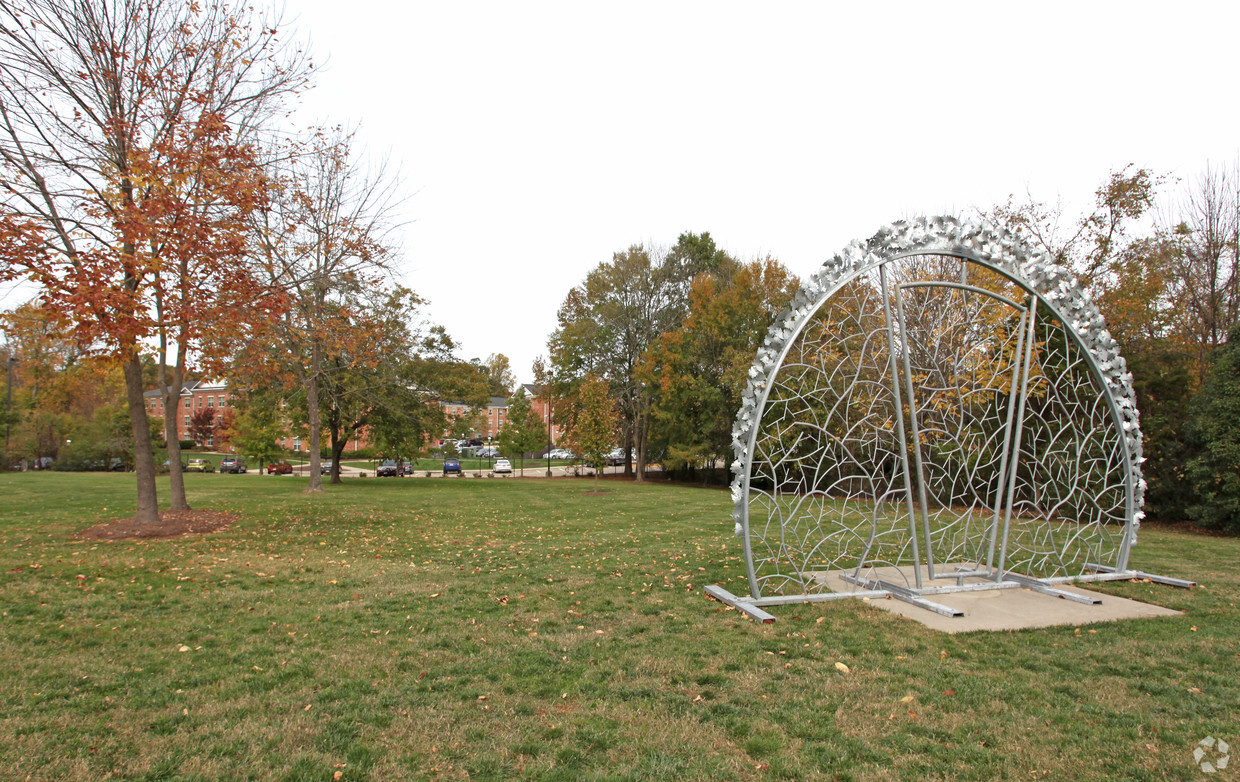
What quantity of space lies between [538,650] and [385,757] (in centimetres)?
178

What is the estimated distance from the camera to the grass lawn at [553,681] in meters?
3.17

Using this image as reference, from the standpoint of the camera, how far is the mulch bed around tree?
9.98 metres

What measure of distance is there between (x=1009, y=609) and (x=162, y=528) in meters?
11.9

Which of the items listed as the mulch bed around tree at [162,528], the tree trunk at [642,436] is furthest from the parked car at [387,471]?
the mulch bed around tree at [162,528]

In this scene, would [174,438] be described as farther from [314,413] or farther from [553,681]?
[553,681]

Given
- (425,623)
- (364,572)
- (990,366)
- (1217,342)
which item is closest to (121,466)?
(364,572)

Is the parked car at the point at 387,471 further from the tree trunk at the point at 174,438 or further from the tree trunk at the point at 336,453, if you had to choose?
the tree trunk at the point at 174,438

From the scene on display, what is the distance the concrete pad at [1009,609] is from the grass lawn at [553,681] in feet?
0.79

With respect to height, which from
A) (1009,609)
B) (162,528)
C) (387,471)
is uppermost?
(162,528)

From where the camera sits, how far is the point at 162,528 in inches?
411

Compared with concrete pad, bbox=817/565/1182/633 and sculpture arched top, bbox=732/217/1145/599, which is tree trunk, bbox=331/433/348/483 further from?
concrete pad, bbox=817/565/1182/633

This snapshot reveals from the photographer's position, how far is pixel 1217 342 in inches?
638

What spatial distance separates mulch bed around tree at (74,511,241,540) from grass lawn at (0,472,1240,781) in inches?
79.9

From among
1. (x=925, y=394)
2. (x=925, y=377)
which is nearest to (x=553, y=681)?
(x=925, y=377)
